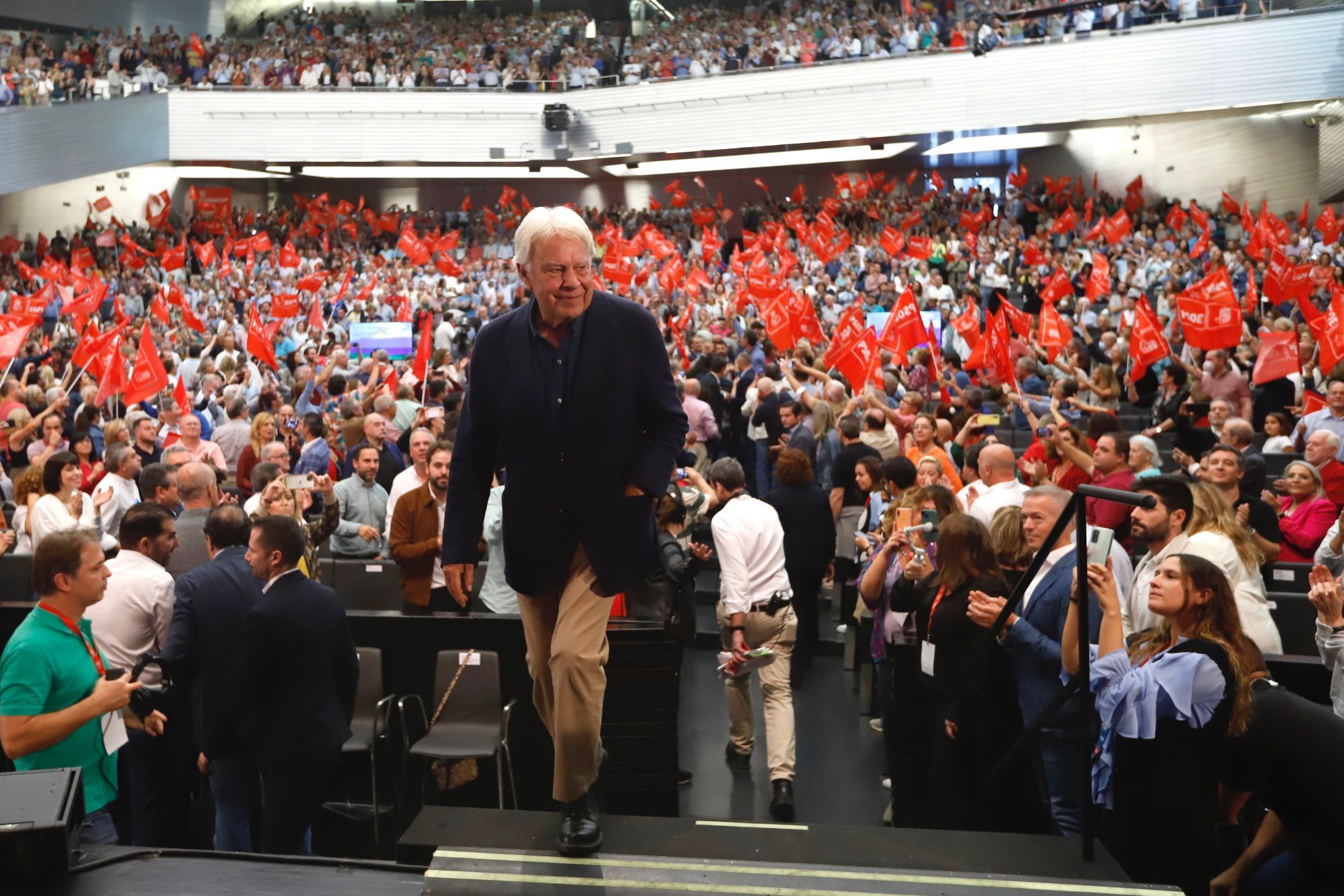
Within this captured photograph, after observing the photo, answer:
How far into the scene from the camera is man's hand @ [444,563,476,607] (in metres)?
3.18

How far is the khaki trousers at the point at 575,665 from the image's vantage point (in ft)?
10.1

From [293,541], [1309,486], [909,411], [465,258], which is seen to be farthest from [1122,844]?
[465,258]

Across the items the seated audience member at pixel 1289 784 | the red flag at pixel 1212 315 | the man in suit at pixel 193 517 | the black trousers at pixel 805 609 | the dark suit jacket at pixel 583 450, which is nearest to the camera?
the dark suit jacket at pixel 583 450

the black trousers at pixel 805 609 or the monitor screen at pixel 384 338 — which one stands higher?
the monitor screen at pixel 384 338

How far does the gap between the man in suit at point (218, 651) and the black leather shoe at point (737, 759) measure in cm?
282

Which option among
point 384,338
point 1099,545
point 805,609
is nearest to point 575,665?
point 1099,545

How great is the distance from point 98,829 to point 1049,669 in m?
3.52

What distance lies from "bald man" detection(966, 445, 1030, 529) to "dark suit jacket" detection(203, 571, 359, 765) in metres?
3.47

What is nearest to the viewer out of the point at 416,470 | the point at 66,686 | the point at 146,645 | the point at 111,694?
the point at 111,694

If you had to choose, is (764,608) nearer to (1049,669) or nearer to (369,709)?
(1049,669)

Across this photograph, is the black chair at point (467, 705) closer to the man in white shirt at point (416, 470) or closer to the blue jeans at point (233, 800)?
the blue jeans at point (233, 800)

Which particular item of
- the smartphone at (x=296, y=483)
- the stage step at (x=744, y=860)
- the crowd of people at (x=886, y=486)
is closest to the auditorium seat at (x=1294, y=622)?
the crowd of people at (x=886, y=486)

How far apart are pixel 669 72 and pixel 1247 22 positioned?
13.0m

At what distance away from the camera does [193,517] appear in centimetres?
625
